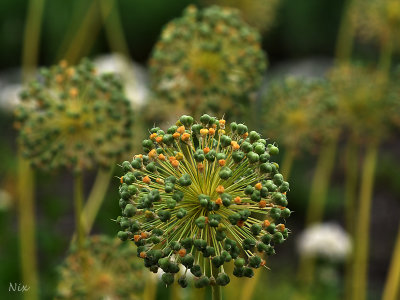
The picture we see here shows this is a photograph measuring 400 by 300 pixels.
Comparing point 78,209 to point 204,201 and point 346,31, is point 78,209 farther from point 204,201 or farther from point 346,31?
point 346,31

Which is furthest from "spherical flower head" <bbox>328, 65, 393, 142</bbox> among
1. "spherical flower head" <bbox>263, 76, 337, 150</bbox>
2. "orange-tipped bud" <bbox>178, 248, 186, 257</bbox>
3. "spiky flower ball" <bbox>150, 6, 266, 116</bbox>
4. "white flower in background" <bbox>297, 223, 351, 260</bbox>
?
"orange-tipped bud" <bbox>178, 248, 186, 257</bbox>

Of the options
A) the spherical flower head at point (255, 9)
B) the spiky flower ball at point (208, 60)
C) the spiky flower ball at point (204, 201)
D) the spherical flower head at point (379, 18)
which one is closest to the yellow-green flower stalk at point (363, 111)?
the spherical flower head at point (379, 18)

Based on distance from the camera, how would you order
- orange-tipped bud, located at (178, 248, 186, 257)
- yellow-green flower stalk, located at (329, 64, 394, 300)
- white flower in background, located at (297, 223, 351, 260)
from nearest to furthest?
orange-tipped bud, located at (178, 248, 186, 257), yellow-green flower stalk, located at (329, 64, 394, 300), white flower in background, located at (297, 223, 351, 260)

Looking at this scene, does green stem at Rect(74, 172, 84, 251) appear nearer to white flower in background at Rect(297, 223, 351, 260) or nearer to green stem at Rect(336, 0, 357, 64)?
green stem at Rect(336, 0, 357, 64)

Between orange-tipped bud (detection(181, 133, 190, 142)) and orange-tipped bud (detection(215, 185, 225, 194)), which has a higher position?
orange-tipped bud (detection(181, 133, 190, 142))

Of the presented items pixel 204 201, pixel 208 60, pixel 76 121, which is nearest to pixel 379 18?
pixel 208 60

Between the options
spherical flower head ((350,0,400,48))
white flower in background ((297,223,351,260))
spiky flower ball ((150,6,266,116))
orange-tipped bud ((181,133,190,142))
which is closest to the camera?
orange-tipped bud ((181,133,190,142))

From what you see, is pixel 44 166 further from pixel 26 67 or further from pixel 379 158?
pixel 379 158

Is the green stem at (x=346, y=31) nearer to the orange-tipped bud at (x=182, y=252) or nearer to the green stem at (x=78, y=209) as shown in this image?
the green stem at (x=78, y=209)
